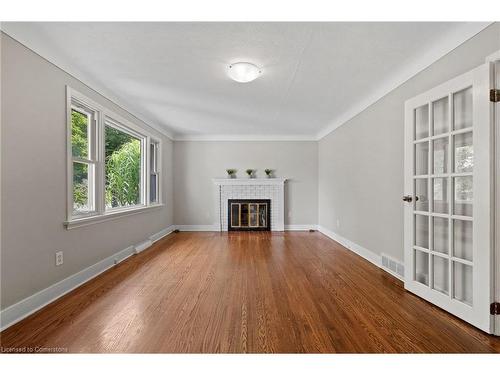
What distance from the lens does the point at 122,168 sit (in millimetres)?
4094

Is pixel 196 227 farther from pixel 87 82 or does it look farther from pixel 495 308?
pixel 495 308

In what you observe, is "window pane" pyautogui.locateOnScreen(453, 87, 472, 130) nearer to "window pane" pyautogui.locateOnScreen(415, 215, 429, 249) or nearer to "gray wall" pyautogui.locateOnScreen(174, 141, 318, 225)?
"window pane" pyautogui.locateOnScreen(415, 215, 429, 249)

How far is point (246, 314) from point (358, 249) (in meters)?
2.57

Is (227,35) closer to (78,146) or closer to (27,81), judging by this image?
(27,81)

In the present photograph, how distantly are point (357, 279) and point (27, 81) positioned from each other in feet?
12.4

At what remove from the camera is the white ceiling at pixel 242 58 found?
79.0 inches

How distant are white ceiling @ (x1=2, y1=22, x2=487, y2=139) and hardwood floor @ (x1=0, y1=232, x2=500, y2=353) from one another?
7.53 ft

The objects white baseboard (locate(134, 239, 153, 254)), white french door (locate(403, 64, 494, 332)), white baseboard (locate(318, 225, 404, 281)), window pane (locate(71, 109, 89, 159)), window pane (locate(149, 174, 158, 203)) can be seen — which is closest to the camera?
white french door (locate(403, 64, 494, 332))

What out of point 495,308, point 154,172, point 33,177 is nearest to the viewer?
point 495,308

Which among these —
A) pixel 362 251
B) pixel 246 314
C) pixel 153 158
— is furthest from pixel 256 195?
pixel 246 314

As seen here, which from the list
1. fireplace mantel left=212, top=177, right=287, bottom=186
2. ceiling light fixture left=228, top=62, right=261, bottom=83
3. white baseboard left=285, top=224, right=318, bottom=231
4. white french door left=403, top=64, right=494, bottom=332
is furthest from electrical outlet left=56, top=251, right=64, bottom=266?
white baseboard left=285, top=224, right=318, bottom=231

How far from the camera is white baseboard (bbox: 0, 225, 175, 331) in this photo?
1.87m

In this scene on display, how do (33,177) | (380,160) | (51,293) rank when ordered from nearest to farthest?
(33,177) < (51,293) < (380,160)

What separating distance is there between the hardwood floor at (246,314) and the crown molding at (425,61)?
228cm
